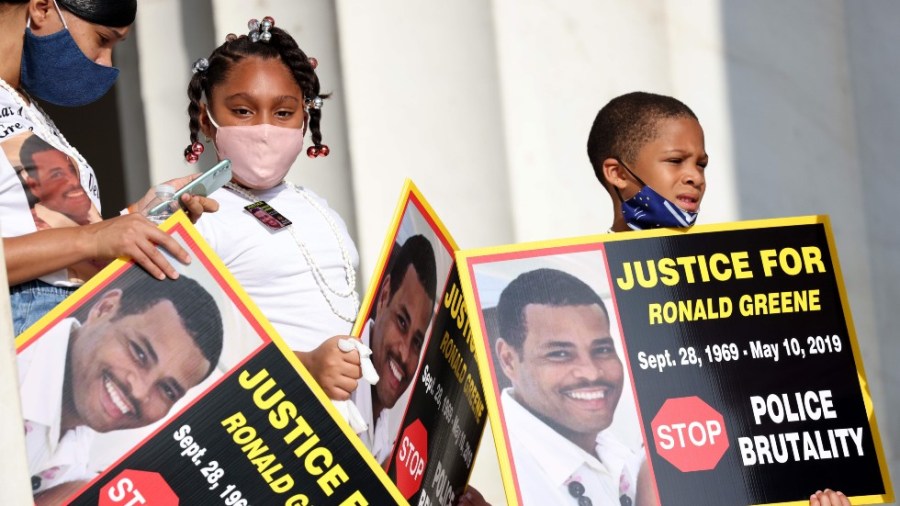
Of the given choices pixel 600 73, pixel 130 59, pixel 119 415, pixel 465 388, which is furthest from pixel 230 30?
pixel 119 415

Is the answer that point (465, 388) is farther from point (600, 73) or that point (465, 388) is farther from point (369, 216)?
point (600, 73)

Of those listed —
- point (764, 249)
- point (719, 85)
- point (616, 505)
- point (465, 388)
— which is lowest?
point (616, 505)

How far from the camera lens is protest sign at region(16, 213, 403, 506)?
3.19 m

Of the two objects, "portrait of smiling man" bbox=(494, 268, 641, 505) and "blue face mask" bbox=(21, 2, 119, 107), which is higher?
"blue face mask" bbox=(21, 2, 119, 107)

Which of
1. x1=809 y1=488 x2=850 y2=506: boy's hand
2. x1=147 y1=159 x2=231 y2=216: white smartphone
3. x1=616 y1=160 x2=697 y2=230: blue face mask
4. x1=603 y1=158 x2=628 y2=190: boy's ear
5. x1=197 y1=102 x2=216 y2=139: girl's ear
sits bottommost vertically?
x1=809 y1=488 x2=850 y2=506: boy's hand

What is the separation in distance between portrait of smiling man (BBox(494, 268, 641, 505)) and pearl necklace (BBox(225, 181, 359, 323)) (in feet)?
1.20

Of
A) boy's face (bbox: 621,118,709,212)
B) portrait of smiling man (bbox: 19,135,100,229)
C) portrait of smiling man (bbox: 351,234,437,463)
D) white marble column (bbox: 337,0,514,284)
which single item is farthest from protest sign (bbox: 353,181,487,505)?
white marble column (bbox: 337,0,514,284)

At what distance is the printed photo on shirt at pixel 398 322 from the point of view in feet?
11.5

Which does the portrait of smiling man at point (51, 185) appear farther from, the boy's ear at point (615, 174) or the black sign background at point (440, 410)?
the boy's ear at point (615, 174)

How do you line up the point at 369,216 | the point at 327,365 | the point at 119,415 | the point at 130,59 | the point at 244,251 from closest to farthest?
the point at 119,415
the point at 327,365
the point at 244,251
the point at 369,216
the point at 130,59

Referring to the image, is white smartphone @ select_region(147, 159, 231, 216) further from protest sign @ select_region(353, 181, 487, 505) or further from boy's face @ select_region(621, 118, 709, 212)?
boy's face @ select_region(621, 118, 709, 212)

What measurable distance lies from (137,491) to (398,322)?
2.23 feet

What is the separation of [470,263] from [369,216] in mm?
1615

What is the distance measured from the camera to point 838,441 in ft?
12.2
